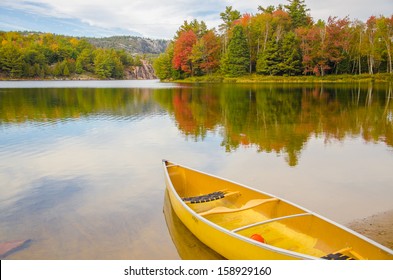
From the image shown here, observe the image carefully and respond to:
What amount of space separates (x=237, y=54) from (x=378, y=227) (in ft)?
198

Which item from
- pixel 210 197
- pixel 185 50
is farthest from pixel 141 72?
pixel 210 197

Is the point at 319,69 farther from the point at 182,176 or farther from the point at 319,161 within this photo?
the point at 182,176

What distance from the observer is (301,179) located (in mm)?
9914

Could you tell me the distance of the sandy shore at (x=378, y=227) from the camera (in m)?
6.20

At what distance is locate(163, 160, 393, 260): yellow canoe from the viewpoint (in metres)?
4.86

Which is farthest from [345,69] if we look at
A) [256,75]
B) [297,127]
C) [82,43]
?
[82,43]

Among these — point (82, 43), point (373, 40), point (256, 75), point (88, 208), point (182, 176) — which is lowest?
point (88, 208)

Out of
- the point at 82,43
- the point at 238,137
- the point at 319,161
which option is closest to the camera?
the point at 319,161

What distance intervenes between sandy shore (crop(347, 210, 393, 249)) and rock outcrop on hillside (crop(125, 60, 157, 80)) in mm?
149111

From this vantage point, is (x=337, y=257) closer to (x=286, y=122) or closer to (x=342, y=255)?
(x=342, y=255)

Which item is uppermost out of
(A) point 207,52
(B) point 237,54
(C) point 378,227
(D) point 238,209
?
(A) point 207,52

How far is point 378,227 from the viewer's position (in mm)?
6680

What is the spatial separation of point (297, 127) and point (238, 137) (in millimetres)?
4154

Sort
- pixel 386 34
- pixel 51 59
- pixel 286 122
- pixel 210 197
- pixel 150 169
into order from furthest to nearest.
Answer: pixel 51 59 → pixel 386 34 → pixel 286 122 → pixel 150 169 → pixel 210 197
